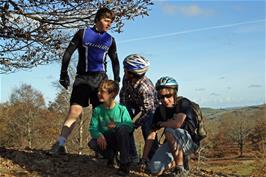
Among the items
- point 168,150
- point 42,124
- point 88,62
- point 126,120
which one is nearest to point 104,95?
point 126,120

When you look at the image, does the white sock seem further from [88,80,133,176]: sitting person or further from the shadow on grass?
[88,80,133,176]: sitting person

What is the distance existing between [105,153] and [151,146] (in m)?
0.67

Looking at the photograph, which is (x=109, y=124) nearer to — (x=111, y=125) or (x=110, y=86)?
(x=111, y=125)

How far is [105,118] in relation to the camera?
5.82 meters

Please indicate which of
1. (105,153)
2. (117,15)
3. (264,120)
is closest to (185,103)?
(105,153)

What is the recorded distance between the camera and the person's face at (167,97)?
5.77 m

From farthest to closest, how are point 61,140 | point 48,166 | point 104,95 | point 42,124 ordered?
point 42,124, point 61,140, point 48,166, point 104,95

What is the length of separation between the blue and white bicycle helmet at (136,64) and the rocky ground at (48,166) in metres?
1.44

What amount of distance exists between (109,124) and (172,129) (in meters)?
0.85

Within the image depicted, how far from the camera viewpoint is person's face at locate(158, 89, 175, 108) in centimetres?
577

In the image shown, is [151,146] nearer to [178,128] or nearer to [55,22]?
[178,128]

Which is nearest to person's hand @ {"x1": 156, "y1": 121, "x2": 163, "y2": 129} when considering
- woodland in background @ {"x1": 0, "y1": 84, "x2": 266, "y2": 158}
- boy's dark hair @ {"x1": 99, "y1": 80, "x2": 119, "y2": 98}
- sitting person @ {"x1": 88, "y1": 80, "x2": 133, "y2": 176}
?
sitting person @ {"x1": 88, "y1": 80, "x2": 133, "y2": 176}

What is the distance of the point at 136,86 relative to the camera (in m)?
6.28

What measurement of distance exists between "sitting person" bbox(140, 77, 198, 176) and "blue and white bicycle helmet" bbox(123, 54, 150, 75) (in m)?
0.40
